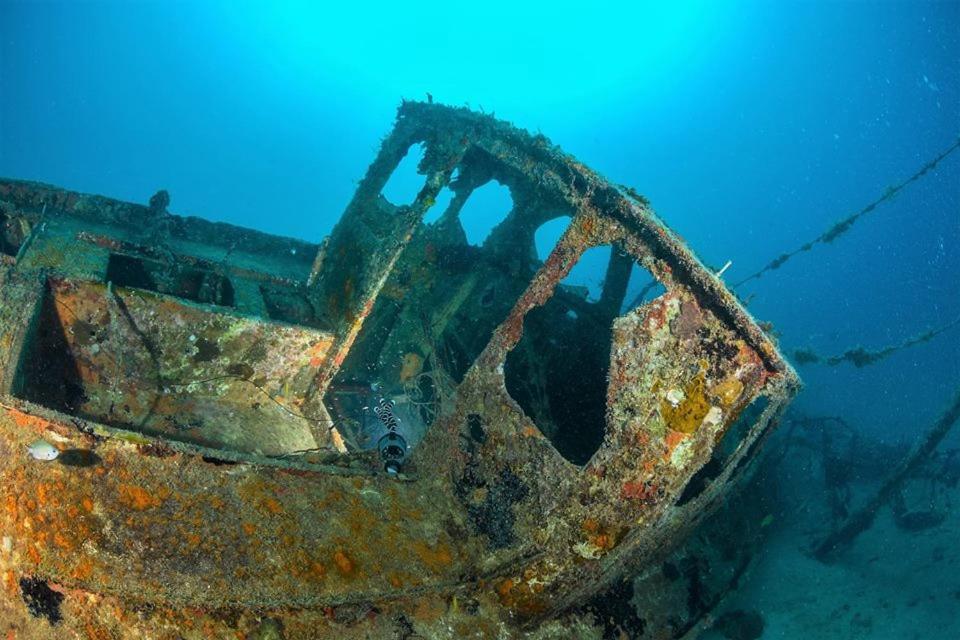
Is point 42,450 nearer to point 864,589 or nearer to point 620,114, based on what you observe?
point 864,589

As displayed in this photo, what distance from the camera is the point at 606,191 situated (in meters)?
3.88

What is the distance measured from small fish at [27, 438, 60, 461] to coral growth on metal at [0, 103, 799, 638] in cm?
11

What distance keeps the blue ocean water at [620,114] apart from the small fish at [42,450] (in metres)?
43.5

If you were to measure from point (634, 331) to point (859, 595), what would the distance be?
25.6ft

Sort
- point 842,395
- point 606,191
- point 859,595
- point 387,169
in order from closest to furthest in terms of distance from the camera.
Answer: point 606,191
point 387,169
point 859,595
point 842,395

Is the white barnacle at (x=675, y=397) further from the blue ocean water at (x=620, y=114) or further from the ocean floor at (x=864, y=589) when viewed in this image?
the blue ocean water at (x=620, y=114)

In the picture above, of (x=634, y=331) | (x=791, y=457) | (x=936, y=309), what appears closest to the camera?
(x=634, y=331)

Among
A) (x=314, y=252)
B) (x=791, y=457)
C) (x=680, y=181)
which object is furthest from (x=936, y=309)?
(x=314, y=252)

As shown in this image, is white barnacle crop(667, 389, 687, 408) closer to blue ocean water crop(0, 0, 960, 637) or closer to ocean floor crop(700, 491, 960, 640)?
ocean floor crop(700, 491, 960, 640)

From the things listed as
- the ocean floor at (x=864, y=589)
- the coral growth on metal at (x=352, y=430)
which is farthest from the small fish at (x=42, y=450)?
the ocean floor at (x=864, y=589)

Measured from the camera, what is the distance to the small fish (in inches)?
92.1

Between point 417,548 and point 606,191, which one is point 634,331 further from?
point 417,548

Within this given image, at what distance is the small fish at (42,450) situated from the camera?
7.68ft

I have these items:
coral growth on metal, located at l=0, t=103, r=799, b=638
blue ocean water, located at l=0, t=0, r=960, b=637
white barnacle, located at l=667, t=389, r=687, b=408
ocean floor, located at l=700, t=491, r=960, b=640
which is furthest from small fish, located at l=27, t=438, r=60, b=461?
blue ocean water, located at l=0, t=0, r=960, b=637
